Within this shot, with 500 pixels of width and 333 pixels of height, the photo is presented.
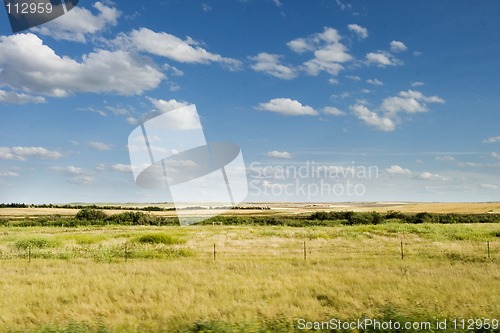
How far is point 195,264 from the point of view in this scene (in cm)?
2175

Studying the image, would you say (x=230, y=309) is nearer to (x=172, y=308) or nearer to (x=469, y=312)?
(x=172, y=308)

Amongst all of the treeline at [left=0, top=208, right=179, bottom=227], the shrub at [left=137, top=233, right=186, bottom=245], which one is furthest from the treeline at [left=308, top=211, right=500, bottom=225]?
the shrub at [left=137, top=233, right=186, bottom=245]

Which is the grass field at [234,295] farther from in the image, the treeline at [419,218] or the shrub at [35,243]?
the treeline at [419,218]

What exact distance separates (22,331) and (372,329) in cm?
710

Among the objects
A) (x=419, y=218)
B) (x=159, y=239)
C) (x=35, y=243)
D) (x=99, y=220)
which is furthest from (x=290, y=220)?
(x=35, y=243)

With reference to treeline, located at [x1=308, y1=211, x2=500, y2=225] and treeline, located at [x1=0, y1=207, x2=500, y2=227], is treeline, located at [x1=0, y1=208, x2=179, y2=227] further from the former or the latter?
treeline, located at [x1=308, y1=211, x2=500, y2=225]

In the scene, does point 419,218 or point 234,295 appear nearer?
point 234,295

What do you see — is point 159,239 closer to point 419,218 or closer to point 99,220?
point 99,220

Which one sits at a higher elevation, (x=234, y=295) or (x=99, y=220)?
(x=234, y=295)

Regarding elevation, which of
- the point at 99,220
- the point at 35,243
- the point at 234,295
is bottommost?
the point at 99,220

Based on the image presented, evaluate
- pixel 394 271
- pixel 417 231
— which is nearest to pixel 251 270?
pixel 394 271

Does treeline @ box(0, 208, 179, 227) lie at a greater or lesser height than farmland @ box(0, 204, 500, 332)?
→ lesser

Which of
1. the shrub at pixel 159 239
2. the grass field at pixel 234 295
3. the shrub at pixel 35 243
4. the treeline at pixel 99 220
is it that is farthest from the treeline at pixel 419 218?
the shrub at pixel 35 243

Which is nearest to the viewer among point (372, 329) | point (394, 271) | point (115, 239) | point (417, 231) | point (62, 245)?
point (372, 329)
